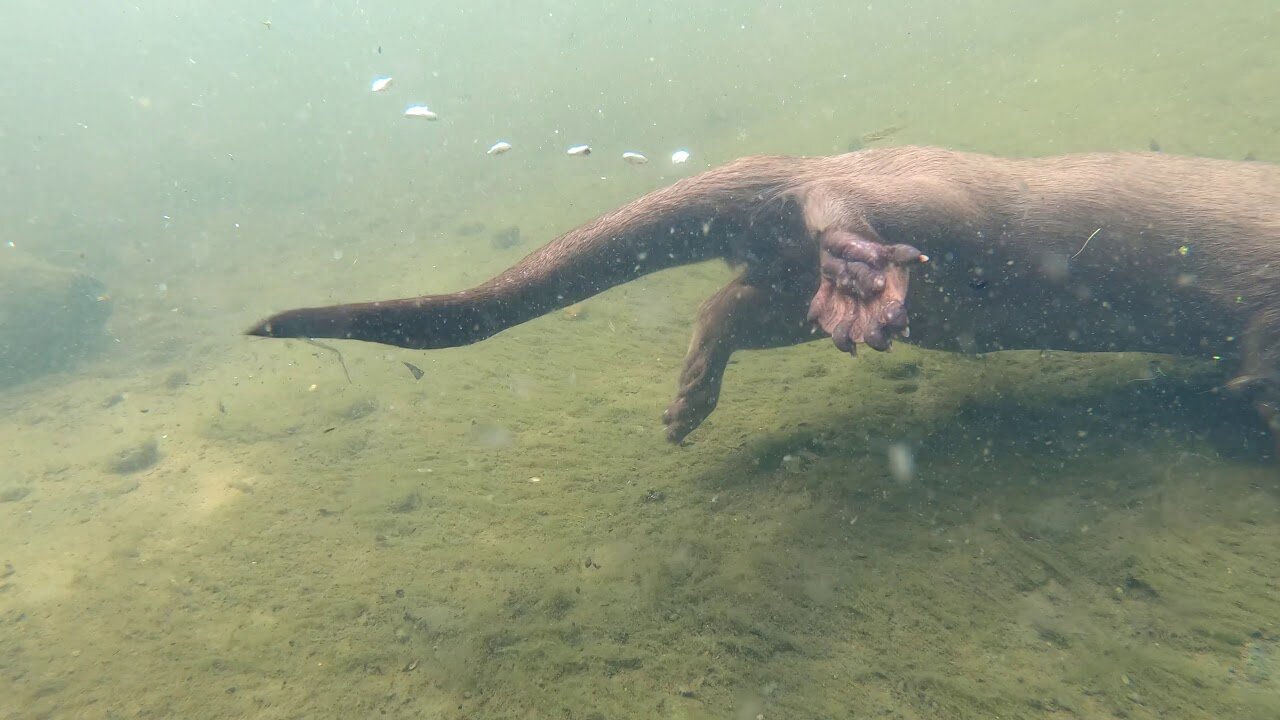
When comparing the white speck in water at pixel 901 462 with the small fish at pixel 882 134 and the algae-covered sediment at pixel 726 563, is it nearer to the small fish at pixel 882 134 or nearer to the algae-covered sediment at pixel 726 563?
the algae-covered sediment at pixel 726 563

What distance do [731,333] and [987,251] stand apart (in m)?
1.69

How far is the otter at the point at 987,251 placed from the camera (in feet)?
11.3

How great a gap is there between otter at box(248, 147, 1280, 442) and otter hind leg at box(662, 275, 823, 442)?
2 cm

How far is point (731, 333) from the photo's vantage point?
413 centimetres

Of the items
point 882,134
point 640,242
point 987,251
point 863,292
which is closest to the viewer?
point 863,292

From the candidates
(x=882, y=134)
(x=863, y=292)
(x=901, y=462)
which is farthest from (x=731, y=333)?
(x=882, y=134)

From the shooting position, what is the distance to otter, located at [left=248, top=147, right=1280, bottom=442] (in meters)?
3.44

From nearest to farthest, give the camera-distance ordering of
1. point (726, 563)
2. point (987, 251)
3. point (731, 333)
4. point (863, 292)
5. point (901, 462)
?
point (863, 292), point (726, 563), point (901, 462), point (987, 251), point (731, 333)

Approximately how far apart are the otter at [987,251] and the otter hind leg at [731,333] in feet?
0.06

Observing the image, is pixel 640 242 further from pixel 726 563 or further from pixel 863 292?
pixel 726 563

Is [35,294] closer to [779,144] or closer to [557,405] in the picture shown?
[557,405]

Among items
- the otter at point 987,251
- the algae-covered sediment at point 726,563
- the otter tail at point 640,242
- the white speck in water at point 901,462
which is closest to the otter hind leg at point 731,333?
the otter at point 987,251

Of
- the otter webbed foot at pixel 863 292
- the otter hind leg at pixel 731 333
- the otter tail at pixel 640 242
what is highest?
the otter tail at pixel 640 242

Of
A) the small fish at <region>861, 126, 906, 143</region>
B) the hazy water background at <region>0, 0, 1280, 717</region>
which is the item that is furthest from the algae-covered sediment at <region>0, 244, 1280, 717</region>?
the small fish at <region>861, 126, 906, 143</region>
